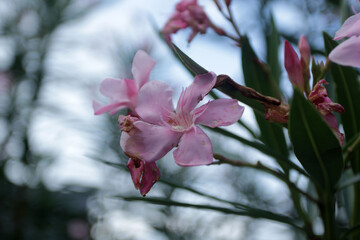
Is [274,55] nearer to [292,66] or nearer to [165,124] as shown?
[292,66]

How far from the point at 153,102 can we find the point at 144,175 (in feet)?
0.27

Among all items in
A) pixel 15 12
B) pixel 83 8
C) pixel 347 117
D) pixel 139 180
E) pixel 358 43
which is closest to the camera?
pixel 358 43

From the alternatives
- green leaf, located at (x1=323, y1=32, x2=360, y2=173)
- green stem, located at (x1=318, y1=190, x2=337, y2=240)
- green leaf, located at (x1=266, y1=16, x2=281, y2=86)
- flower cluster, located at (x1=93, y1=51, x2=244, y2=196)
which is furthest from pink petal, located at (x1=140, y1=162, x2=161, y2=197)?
green leaf, located at (x1=266, y1=16, x2=281, y2=86)

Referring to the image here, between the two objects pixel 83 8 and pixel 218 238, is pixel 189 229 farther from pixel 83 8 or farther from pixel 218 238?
pixel 83 8

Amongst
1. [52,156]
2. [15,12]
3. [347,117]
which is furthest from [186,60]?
[15,12]

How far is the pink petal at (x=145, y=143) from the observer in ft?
1.21

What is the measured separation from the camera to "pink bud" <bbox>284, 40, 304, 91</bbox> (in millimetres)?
429

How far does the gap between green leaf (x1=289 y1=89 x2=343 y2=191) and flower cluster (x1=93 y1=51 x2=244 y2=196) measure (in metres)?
0.06

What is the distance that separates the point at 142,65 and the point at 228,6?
280 millimetres

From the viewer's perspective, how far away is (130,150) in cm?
37

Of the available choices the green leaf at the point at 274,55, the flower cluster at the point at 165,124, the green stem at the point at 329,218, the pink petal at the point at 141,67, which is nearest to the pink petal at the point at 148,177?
the flower cluster at the point at 165,124

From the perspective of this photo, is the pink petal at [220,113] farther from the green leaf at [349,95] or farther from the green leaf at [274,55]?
the green leaf at [274,55]

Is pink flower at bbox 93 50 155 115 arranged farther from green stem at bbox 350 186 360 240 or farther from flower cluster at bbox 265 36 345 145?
green stem at bbox 350 186 360 240

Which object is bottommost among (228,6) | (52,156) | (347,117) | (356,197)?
(52,156)
